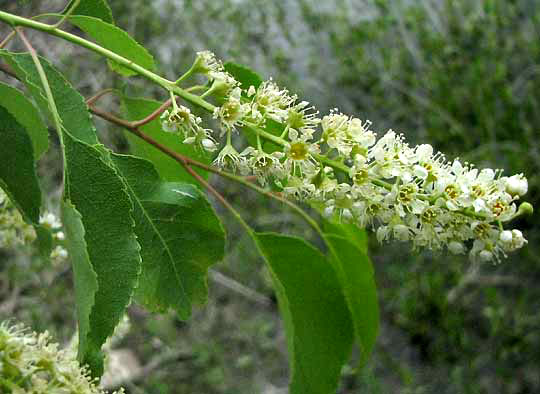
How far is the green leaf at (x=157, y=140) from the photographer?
0.85 metres

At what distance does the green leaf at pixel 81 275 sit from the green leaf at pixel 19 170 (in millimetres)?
84

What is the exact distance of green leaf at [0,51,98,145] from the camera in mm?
629

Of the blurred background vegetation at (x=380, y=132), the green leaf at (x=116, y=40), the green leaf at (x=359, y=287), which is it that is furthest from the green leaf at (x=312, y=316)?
the blurred background vegetation at (x=380, y=132)

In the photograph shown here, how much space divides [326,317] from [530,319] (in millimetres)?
2225

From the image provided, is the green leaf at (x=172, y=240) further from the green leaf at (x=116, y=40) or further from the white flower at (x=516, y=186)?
the white flower at (x=516, y=186)

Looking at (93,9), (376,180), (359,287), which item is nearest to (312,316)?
(359,287)

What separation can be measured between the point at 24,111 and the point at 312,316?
399mm

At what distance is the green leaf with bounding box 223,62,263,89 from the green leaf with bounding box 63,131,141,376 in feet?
0.80

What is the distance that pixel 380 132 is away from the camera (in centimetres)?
330

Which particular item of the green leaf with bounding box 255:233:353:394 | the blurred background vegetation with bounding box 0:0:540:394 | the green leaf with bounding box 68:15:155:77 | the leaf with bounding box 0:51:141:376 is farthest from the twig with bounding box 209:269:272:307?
the leaf with bounding box 0:51:141:376

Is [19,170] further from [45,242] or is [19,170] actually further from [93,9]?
[93,9]

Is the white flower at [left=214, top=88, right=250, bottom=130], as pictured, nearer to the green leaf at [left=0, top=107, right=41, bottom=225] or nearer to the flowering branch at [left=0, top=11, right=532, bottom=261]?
the flowering branch at [left=0, top=11, right=532, bottom=261]

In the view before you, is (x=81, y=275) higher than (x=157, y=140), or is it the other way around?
(x=157, y=140)

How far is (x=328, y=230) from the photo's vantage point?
953 mm
